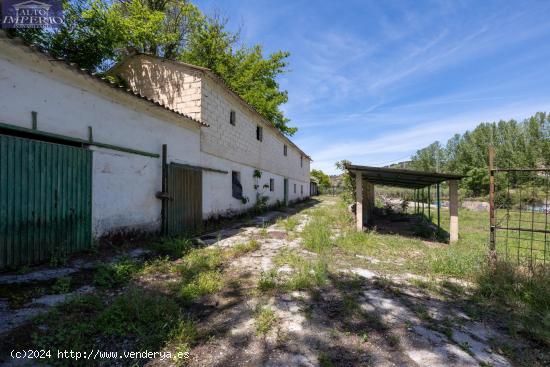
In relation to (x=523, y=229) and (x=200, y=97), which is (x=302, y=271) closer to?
(x=523, y=229)

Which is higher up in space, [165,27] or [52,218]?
[165,27]

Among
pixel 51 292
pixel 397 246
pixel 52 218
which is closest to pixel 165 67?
pixel 52 218

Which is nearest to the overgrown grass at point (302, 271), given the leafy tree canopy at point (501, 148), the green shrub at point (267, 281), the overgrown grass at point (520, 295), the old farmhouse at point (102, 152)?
→ the green shrub at point (267, 281)

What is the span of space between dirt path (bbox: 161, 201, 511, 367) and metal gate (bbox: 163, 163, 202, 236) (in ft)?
→ 12.3

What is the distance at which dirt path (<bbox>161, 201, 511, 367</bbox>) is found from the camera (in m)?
2.52

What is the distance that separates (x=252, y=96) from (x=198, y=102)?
34.0ft

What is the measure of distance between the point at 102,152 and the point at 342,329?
5654 mm

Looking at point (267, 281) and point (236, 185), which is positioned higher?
point (236, 185)

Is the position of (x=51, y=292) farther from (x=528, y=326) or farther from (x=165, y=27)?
(x=165, y=27)

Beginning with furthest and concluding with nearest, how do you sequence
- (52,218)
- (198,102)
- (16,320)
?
(198,102) < (52,218) < (16,320)

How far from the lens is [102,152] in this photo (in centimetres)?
560

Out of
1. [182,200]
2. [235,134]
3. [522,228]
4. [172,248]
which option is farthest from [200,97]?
[522,228]

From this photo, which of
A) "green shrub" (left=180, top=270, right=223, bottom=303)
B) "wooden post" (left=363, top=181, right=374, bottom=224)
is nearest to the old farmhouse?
"green shrub" (left=180, top=270, right=223, bottom=303)

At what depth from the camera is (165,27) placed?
1694cm
